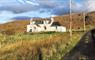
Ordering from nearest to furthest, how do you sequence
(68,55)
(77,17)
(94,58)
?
(94,58), (68,55), (77,17)

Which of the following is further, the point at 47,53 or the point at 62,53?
the point at 62,53

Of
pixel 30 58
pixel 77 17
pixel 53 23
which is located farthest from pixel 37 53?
pixel 77 17

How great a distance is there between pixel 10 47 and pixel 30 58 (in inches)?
162

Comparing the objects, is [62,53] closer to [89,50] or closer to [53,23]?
[89,50]

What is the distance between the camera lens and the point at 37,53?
572 inches

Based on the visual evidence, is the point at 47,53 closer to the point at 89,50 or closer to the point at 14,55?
the point at 14,55

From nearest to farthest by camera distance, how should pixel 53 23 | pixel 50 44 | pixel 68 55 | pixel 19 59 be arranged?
pixel 19 59 < pixel 68 55 < pixel 50 44 < pixel 53 23

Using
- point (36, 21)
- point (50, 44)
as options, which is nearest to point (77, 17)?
point (36, 21)

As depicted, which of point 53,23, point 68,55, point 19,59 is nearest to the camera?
point 19,59

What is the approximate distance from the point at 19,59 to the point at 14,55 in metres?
0.74

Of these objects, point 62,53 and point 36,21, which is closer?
point 62,53

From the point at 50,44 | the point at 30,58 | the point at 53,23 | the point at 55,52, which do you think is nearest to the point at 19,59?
the point at 30,58

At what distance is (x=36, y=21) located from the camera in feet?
245

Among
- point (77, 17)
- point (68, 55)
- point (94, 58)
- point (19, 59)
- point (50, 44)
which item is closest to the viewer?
point (19, 59)
